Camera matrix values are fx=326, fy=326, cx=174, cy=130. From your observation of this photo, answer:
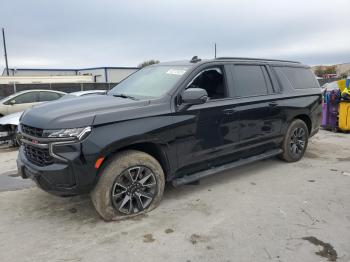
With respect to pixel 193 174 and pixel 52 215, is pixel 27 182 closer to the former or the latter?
pixel 52 215

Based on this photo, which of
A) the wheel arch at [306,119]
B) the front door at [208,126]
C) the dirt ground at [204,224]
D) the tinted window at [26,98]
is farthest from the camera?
the tinted window at [26,98]

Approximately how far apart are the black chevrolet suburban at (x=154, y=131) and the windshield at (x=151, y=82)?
21 mm

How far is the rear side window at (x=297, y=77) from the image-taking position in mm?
5738

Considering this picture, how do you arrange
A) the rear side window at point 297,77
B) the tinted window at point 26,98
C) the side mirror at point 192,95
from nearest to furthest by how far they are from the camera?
1. the side mirror at point 192,95
2. the rear side window at point 297,77
3. the tinted window at point 26,98

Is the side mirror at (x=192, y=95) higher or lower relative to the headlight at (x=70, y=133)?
higher

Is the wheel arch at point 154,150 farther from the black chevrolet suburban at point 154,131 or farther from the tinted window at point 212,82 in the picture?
the tinted window at point 212,82

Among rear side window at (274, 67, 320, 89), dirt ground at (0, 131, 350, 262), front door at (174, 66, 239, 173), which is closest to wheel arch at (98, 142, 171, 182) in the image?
front door at (174, 66, 239, 173)

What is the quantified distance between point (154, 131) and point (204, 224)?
1215mm

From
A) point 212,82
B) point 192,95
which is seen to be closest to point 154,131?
point 192,95

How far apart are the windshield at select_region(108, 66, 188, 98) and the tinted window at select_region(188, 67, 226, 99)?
248mm

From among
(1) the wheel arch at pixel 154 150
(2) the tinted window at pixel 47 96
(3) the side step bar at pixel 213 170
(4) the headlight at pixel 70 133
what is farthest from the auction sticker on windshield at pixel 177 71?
(2) the tinted window at pixel 47 96

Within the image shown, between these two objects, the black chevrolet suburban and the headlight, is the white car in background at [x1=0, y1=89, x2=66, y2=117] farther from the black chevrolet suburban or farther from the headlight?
the headlight

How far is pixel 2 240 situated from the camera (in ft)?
11.4

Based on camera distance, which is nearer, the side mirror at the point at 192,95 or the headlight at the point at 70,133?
the headlight at the point at 70,133
